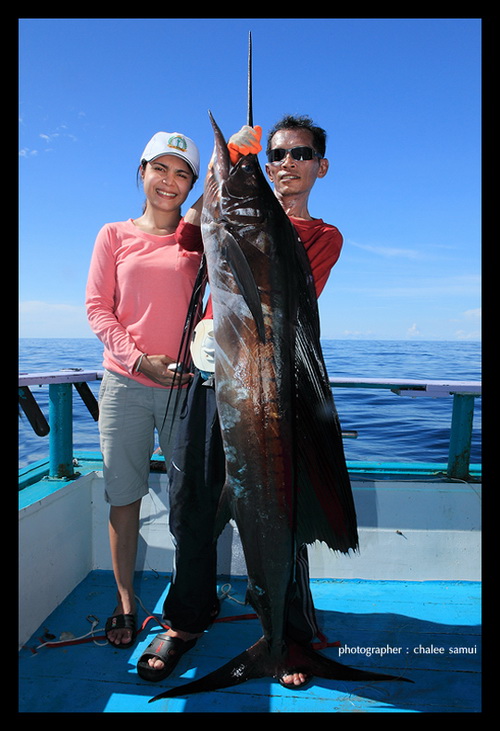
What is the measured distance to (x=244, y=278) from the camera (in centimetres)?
180

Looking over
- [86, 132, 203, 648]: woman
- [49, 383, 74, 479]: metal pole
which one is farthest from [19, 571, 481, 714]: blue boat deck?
[49, 383, 74, 479]: metal pole

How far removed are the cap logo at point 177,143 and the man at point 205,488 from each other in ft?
1.38

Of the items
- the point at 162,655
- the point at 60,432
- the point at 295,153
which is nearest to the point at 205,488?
the point at 162,655

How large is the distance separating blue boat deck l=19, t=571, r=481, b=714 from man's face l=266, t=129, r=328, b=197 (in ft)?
7.29

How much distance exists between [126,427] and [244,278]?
3.56 feet

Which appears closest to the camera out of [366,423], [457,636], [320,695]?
[320,695]

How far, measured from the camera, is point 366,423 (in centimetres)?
1050

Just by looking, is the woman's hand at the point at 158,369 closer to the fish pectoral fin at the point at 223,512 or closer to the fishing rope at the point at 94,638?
the fish pectoral fin at the point at 223,512

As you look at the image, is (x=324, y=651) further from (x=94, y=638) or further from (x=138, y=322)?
(x=138, y=322)

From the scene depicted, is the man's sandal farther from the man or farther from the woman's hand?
the woman's hand

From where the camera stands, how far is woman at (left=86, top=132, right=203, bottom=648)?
236cm
